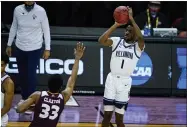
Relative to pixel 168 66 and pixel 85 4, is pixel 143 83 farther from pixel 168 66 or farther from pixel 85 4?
pixel 85 4

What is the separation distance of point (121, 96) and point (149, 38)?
3.68m

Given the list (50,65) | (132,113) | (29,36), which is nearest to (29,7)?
(29,36)

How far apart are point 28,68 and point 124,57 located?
6.59 feet

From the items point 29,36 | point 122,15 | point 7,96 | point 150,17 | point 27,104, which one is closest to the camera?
point 27,104

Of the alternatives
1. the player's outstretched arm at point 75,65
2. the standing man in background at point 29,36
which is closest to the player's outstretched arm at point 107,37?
the player's outstretched arm at point 75,65

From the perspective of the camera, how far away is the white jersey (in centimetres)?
776

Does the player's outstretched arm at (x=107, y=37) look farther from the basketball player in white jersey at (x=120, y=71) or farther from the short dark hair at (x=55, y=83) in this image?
the short dark hair at (x=55, y=83)

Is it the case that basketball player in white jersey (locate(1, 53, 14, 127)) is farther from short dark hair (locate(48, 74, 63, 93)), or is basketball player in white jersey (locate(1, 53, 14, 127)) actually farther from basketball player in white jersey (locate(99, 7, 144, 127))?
basketball player in white jersey (locate(99, 7, 144, 127))

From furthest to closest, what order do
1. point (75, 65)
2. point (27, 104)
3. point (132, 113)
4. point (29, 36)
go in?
point (132, 113)
point (29, 36)
point (75, 65)
point (27, 104)

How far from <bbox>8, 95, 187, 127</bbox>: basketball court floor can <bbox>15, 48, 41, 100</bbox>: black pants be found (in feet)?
1.45

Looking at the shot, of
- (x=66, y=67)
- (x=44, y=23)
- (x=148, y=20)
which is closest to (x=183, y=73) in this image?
(x=148, y=20)

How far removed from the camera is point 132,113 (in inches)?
387

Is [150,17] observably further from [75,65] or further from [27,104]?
[27,104]

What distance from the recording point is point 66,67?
1112 cm
